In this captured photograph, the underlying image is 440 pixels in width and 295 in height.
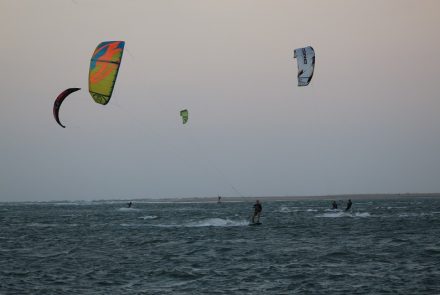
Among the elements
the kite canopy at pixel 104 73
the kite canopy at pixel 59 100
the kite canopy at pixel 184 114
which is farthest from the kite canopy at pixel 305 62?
the kite canopy at pixel 59 100

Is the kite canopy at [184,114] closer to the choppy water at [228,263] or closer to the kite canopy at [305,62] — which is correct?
the choppy water at [228,263]

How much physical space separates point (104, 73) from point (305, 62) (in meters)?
12.0

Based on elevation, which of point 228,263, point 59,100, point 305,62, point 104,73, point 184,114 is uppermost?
point 305,62

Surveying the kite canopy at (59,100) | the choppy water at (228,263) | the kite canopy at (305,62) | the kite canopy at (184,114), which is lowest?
the choppy water at (228,263)

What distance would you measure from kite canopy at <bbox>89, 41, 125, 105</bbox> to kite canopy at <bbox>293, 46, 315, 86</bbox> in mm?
10720

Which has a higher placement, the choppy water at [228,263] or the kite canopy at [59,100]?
the kite canopy at [59,100]

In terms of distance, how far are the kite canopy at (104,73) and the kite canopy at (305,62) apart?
1072cm

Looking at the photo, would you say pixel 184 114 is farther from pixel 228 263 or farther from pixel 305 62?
pixel 228 263

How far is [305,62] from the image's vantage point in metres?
35.3

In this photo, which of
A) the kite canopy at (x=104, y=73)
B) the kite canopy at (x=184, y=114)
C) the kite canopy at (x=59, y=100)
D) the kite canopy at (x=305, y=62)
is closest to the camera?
the kite canopy at (x=104, y=73)

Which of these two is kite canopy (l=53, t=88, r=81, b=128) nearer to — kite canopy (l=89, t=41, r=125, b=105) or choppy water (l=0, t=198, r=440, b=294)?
kite canopy (l=89, t=41, r=125, b=105)

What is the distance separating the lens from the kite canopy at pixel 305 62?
114 ft

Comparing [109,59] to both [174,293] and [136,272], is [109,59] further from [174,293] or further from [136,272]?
[174,293]

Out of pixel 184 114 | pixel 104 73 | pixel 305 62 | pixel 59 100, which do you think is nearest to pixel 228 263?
pixel 104 73
